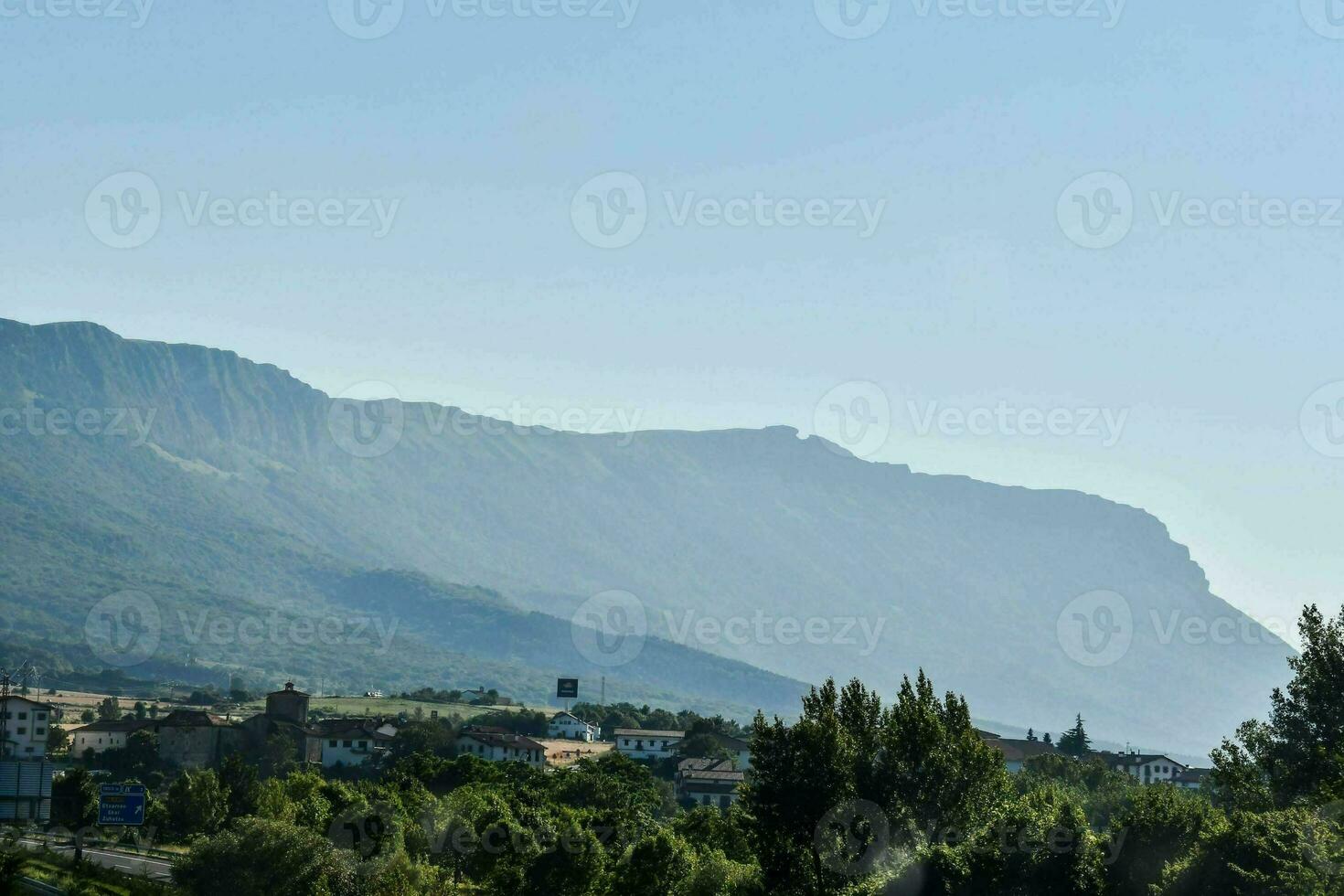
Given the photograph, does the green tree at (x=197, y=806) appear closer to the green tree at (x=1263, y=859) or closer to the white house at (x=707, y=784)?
the white house at (x=707, y=784)

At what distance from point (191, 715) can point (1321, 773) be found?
153 m

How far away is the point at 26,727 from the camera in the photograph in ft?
623

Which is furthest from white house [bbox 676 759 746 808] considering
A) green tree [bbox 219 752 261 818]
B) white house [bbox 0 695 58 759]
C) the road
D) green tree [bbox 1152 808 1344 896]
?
green tree [bbox 1152 808 1344 896]

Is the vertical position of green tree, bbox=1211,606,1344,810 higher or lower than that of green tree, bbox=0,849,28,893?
higher

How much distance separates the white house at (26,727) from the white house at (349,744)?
30579 millimetres

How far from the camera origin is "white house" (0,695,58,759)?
183 metres

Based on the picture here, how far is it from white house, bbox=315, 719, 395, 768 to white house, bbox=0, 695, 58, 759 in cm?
3058

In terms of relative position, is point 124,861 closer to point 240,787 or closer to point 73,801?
point 240,787

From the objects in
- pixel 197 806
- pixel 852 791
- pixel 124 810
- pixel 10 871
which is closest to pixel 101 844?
pixel 197 806

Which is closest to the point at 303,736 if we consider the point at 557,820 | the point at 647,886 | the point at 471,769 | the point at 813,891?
the point at 471,769

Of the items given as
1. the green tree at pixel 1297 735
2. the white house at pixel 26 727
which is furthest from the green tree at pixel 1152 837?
the white house at pixel 26 727

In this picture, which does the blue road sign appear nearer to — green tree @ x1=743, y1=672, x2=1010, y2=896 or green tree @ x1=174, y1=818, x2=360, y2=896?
green tree @ x1=174, y1=818, x2=360, y2=896

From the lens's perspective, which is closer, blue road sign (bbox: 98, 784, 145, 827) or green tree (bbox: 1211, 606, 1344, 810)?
green tree (bbox: 1211, 606, 1344, 810)

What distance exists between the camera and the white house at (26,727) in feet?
601
